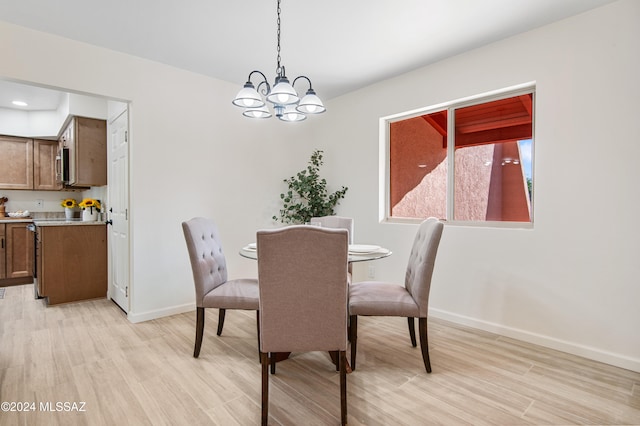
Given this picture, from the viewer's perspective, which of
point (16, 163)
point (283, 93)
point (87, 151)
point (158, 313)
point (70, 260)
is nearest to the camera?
point (283, 93)

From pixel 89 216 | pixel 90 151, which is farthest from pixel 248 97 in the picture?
pixel 89 216

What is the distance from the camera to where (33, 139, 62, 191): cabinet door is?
478 centimetres

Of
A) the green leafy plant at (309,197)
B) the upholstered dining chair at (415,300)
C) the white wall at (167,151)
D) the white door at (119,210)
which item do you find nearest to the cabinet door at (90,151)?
the white door at (119,210)

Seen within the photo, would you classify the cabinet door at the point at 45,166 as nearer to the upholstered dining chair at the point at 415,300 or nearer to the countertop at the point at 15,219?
the countertop at the point at 15,219

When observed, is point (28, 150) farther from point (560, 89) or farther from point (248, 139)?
point (560, 89)

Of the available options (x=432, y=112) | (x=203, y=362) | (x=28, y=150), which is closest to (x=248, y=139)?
(x=432, y=112)

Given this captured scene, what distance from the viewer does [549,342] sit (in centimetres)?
244

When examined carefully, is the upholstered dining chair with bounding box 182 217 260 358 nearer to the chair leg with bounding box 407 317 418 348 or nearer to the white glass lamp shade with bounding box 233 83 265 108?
the white glass lamp shade with bounding box 233 83 265 108

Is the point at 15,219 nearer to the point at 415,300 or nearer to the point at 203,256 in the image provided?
the point at 203,256

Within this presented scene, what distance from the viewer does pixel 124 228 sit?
3.23 m

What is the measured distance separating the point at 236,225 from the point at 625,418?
3370 millimetres

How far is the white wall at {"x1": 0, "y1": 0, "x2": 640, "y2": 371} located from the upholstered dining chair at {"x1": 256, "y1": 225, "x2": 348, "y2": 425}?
5.90 ft

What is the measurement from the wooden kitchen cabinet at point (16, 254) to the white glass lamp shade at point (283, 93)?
4.55m

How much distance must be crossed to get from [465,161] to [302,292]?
225 centimetres
